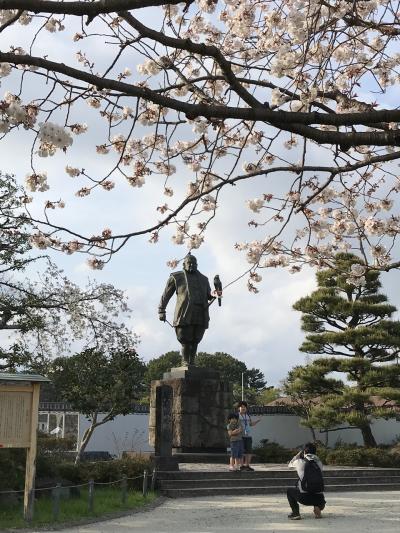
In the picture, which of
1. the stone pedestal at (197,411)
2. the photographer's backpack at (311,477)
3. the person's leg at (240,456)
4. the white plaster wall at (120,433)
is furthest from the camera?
the white plaster wall at (120,433)

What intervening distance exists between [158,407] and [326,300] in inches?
444

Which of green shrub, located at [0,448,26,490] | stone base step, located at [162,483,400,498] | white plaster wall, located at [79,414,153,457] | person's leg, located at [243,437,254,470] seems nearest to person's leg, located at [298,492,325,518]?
stone base step, located at [162,483,400,498]

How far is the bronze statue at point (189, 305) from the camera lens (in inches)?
613

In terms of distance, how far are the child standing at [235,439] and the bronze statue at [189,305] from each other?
3249 mm

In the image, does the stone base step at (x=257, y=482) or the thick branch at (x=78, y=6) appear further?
the stone base step at (x=257, y=482)

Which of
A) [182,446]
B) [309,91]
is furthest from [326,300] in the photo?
[309,91]

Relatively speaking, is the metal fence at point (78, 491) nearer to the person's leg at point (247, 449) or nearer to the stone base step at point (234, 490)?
the stone base step at point (234, 490)

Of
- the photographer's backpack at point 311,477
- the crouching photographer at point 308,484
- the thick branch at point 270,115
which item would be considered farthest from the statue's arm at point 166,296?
the thick branch at point 270,115

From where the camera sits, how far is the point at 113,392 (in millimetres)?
17844

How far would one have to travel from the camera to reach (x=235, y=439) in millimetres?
12445

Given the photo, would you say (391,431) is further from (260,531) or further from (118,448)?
(260,531)

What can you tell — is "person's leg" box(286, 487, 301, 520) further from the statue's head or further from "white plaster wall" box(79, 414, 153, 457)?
"white plaster wall" box(79, 414, 153, 457)

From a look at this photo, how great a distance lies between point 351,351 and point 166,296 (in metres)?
9.17

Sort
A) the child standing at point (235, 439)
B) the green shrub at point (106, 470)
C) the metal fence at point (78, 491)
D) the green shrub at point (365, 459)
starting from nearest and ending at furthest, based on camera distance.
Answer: the metal fence at point (78, 491) → the green shrub at point (106, 470) → the child standing at point (235, 439) → the green shrub at point (365, 459)
